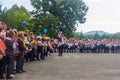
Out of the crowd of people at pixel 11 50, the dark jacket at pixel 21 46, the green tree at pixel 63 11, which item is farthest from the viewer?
the green tree at pixel 63 11

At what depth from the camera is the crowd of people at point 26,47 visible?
54.3 feet

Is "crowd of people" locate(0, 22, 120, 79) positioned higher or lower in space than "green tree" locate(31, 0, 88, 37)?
lower

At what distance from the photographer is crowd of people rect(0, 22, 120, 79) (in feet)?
54.3

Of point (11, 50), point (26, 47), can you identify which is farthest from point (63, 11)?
point (11, 50)

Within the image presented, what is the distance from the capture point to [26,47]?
23.6 metres

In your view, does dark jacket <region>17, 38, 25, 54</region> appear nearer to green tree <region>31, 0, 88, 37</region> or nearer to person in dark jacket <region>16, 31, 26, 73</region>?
person in dark jacket <region>16, 31, 26, 73</region>

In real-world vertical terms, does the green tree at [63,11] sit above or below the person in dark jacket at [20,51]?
above

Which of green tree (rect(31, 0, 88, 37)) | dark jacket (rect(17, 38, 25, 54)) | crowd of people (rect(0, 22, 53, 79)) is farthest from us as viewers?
green tree (rect(31, 0, 88, 37))

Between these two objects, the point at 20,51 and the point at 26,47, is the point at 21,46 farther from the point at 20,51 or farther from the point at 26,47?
the point at 26,47

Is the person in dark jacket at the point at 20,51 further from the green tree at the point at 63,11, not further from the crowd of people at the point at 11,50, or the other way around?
the green tree at the point at 63,11

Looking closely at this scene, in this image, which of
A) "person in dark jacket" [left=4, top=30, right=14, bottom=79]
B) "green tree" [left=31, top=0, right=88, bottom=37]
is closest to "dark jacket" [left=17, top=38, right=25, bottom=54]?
"person in dark jacket" [left=4, top=30, right=14, bottom=79]

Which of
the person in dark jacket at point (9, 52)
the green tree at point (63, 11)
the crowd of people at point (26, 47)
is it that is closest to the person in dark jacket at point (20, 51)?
the crowd of people at point (26, 47)

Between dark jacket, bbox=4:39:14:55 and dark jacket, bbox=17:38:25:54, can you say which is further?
dark jacket, bbox=17:38:25:54

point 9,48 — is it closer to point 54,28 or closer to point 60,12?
point 54,28
